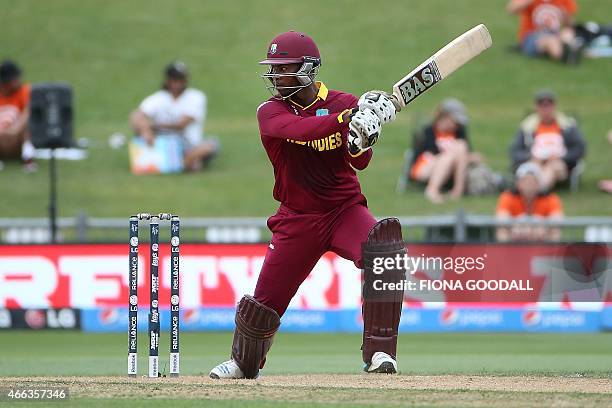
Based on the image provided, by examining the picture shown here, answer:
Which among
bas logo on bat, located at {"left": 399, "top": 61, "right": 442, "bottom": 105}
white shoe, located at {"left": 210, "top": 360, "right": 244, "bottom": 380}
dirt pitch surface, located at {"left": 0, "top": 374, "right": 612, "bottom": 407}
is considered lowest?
dirt pitch surface, located at {"left": 0, "top": 374, "right": 612, "bottom": 407}

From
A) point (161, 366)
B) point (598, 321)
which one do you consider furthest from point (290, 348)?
point (598, 321)

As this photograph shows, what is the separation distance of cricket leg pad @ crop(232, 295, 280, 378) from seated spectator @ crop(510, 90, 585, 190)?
7421 millimetres

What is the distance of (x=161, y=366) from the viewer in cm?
874

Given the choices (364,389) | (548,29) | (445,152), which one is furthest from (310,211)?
(548,29)

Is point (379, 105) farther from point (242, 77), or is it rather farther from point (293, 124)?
point (242, 77)

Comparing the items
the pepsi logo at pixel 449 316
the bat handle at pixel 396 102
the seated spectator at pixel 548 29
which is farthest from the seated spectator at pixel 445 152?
the bat handle at pixel 396 102

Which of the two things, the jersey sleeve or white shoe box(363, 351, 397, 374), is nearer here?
the jersey sleeve

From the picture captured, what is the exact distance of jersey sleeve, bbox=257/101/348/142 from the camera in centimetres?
639

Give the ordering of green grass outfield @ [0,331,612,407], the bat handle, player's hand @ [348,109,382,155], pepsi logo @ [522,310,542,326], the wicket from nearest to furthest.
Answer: green grass outfield @ [0,331,612,407] → player's hand @ [348,109,382,155] → the bat handle → the wicket → pepsi logo @ [522,310,542,326]

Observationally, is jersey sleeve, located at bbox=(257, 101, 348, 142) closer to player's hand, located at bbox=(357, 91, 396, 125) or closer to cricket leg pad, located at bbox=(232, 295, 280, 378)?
player's hand, located at bbox=(357, 91, 396, 125)

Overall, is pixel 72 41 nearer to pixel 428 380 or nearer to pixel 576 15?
pixel 576 15

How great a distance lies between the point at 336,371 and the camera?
26.5 ft

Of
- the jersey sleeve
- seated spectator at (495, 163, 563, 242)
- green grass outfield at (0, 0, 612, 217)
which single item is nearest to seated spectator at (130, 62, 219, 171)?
green grass outfield at (0, 0, 612, 217)

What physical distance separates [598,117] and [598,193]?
2906 mm
